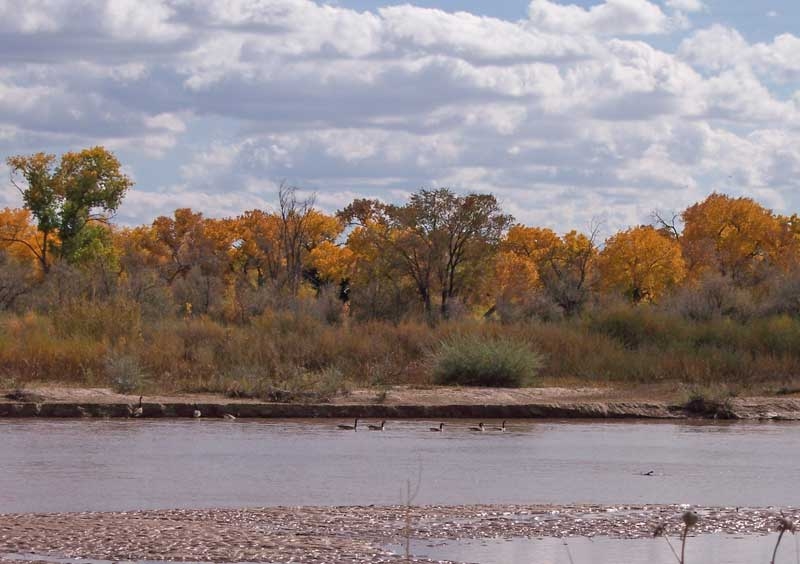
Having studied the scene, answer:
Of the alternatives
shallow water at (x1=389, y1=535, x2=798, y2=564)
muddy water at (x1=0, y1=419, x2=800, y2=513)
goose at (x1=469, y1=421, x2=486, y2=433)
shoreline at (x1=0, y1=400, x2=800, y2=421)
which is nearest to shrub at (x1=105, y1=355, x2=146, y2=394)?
shoreline at (x1=0, y1=400, x2=800, y2=421)

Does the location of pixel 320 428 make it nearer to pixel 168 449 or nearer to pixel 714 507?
pixel 168 449

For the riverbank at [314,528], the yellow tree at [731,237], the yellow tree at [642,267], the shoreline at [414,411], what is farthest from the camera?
the yellow tree at [731,237]

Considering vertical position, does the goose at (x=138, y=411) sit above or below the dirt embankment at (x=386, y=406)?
below

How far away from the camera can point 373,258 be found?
2554 inches

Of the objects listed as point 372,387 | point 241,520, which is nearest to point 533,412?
point 372,387

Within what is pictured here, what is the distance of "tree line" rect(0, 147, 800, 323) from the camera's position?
49.6 m

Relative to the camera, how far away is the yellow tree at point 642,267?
8062cm

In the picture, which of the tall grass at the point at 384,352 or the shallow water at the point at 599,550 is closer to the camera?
the shallow water at the point at 599,550

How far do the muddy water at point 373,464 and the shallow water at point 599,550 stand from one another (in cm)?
270

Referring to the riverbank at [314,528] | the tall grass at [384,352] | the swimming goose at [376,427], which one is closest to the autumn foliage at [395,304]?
the tall grass at [384,352]

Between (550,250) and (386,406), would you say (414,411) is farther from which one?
(550,250)

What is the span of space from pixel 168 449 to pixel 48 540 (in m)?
8.49

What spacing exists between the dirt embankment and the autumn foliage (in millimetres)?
1678

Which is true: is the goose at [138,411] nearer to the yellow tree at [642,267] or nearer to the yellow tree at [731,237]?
the yellow tree at [642,267]
